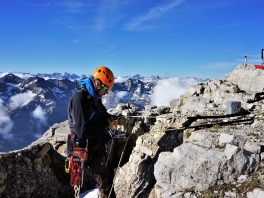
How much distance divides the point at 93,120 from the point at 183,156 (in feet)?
11.3

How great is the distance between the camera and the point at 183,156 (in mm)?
8992

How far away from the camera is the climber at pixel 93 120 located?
8.97m

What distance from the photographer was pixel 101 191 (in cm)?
1043

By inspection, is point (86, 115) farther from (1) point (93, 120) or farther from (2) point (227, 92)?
(2) point (227, 92)

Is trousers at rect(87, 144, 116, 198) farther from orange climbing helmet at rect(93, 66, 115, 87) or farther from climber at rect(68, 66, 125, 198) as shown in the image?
orange climbing helmet at rect(93, 66, 115, 87)

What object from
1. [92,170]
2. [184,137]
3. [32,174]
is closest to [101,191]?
[92,170]

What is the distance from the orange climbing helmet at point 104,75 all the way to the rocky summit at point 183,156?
3252 mm

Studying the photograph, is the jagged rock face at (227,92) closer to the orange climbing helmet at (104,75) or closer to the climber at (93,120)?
the orange climbing helmet at (104,75)

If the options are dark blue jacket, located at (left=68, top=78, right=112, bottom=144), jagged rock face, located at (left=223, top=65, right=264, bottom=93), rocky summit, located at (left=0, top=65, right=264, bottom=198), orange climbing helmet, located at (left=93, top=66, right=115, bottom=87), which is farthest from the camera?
jagged rock face, located at (left=223, top=65, right=264, bottom=93)

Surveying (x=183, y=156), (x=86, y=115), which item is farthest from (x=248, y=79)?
(x=86, y=115)

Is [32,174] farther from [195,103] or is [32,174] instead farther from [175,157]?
[195,103]

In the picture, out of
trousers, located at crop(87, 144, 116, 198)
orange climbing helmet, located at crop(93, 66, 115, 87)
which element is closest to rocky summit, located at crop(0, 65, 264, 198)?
trousers, located at crop(87, 144, 116, 198)

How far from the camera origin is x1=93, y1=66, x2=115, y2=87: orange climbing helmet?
10.1m

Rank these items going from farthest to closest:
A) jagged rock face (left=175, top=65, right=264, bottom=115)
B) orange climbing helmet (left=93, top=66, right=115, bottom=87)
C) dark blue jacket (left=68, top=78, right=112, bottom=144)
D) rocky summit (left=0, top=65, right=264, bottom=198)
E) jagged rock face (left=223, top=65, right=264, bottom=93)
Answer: jagged rock face (left=223, top=65, right=264, bottom=93), jagged rock face (left=175, top=65, right=264, bottom=115), orange climbing helmet (left=93, top=66, right=115, bottom=87), dark blue jacket (left=68, top=78, right=112, bottom=144), rocky summit (left=0, top=65, right=264, bottom=198)
